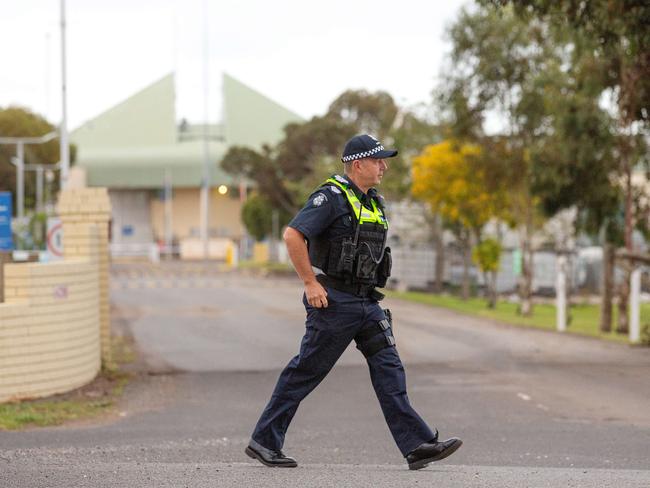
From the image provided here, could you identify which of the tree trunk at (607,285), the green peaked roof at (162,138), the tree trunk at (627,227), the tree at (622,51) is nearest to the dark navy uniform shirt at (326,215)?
the tree at (622,51)

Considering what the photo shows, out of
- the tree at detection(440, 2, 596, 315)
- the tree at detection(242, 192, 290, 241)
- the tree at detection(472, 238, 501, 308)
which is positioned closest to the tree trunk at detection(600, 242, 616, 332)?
the tree at detection(440, 2, 596, 315)

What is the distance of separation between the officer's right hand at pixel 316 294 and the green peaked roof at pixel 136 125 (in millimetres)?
97526

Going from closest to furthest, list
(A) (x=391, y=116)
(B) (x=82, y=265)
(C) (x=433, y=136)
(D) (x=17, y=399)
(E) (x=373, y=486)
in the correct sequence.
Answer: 1. (E) (x=373, y=486)
2. (D) (x=17, y=399)
3. (B) (x=82, y=265)
4. (C) (x=433, y=136)
5. (A) (x=391, y=116)

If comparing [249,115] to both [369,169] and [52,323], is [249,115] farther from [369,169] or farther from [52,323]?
[369,169]

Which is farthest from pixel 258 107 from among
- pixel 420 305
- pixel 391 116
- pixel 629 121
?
pixel 629 121

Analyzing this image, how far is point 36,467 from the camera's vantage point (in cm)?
706

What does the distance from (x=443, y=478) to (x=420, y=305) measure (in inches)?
1074

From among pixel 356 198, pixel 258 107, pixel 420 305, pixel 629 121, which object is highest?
pixel 258 107

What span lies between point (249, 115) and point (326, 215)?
9638cm

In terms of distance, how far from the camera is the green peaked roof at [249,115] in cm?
10119

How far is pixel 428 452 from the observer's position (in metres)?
6.79

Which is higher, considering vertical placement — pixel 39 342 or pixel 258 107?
pixel 258 107

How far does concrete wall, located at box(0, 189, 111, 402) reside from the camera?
11.7 meters

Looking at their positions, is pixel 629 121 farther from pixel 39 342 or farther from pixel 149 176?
pixel 149 176
